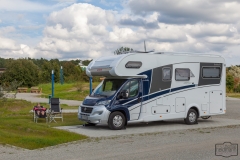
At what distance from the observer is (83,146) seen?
1123 cm

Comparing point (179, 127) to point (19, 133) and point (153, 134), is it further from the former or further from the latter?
point (19, 133)

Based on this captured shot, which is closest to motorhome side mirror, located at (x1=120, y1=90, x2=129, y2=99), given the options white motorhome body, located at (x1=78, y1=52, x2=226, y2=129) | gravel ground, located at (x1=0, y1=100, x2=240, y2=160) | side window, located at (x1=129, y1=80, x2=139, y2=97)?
white motorhome body, located at (x1=78, y1=52, x2=226, y2=129)

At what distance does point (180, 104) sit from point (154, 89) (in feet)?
4.82

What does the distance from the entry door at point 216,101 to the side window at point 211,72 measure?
29.2 inches

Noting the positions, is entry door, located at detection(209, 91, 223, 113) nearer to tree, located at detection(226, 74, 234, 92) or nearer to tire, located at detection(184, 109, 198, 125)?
tire, located at detection(184, 109, 198, 125)

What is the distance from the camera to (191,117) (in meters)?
16.8

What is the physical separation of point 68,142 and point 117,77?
4.33m

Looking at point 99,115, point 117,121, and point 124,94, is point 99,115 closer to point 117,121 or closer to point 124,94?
point 117,121

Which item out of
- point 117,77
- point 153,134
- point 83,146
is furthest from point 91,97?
point 83,146

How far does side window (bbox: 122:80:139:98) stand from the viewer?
15289 mm

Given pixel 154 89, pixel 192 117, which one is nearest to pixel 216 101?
pixel 192 117

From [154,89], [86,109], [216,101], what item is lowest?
[86,109]

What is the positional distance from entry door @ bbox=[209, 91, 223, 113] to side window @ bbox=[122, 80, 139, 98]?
3741 millimetres

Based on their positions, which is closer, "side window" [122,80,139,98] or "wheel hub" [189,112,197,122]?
"side window" [122,80,139,98]
